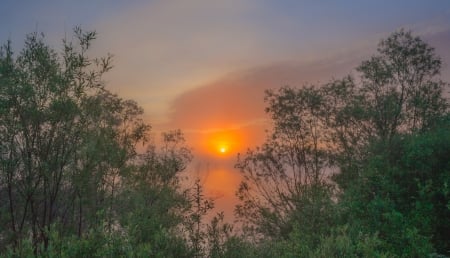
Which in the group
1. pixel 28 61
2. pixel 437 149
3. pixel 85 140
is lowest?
pixel 437 149

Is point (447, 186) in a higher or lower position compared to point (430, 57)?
lower

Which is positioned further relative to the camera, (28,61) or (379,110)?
(379,110)

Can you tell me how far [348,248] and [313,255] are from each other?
1.11 metres

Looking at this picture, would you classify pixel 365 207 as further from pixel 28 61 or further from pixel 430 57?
pixel 430 57

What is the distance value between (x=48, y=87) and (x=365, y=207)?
22.0 metres

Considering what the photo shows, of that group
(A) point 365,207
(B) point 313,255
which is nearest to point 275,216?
(A) point 365,207

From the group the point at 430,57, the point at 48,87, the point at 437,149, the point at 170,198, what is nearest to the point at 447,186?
the point at 437,149

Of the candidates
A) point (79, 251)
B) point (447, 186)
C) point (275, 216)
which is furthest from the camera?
point (275, 216)

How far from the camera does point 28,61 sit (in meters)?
29.8

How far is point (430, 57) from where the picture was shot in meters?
51.0

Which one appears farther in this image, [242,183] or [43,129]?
[242,183]

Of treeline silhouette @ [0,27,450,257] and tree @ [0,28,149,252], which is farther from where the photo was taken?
tree @ [0,28,149,252]

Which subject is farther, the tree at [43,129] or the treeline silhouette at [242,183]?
the tree at [43,129]

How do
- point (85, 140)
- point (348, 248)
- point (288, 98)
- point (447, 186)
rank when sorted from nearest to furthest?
point (348, 248) < point (447, 186) < point (85, 140) < point (288, 98)
